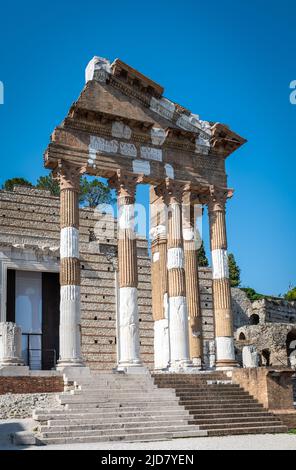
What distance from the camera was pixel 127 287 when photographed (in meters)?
21.5

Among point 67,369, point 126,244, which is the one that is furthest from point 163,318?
point 67,369

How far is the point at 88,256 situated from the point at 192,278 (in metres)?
6.79

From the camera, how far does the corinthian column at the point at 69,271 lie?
20.0 meters

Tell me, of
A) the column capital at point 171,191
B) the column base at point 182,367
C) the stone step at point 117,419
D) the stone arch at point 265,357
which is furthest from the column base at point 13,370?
the stone arch at point 265,357

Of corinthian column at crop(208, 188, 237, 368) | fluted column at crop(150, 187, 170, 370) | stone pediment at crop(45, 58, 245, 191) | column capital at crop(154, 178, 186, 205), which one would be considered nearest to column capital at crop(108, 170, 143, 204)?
stone pediment at crop(45, 58, 245, 191)

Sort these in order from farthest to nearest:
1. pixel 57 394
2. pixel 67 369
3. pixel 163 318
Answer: pixel 163 318
pixel 67 369
pixel 57 394

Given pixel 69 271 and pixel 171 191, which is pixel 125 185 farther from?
pixel 69 271

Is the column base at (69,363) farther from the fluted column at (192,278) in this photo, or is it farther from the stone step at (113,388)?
the fluted column at (192,278)

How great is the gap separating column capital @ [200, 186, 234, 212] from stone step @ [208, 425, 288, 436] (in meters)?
9.40

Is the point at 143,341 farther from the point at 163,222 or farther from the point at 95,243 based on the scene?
the point at 163,222

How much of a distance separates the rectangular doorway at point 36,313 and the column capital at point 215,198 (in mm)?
7929

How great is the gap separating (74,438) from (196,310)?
1046 centimetres

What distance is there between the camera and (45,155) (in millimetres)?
21422

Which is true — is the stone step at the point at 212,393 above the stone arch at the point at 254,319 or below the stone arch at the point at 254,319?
below
